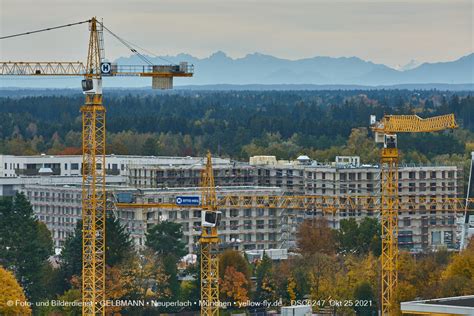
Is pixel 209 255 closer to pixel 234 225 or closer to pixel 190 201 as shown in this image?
pixel 190 201

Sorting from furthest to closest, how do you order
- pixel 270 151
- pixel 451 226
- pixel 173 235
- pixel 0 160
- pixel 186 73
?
pixel 270 151
pixel 0 160
pixel 451 226
pixel 173 235
pixel 186 73

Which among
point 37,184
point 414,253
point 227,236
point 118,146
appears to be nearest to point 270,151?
point 118,146

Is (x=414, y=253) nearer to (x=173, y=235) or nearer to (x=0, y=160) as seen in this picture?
(x=173, y=235)

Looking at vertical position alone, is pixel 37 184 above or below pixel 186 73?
below

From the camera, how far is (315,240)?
4341 inches

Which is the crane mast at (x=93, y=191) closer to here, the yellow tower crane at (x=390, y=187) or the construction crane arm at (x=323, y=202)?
the yellow tower crane at (x=390, y=187)

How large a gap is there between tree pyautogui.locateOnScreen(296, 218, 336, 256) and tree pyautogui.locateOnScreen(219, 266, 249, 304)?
39.7 feet

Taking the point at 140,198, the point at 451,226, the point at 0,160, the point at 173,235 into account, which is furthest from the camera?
the point at 0,160

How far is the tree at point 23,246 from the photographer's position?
93.3 meters

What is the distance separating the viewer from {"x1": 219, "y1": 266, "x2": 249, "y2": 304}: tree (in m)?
92.2

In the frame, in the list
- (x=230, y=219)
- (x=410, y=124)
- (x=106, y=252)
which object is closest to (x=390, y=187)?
(x=410, y=124)

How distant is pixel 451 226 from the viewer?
136125mm

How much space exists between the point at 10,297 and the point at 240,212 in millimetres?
46087

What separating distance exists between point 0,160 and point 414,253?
60662 mm
